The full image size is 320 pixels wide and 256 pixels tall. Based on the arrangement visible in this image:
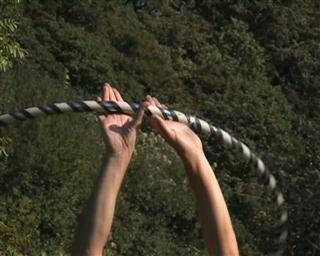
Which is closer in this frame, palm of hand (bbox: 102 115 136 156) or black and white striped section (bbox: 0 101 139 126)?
palm of hand (bbox: 102 115 136 156)

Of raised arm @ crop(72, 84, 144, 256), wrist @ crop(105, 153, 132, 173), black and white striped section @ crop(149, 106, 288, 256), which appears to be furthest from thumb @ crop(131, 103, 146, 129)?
black and white striped section @ crop(149, 106, 288, 256)

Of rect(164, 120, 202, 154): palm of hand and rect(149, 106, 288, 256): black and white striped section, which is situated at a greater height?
rect(164, 120, 202, 154): palm of hand

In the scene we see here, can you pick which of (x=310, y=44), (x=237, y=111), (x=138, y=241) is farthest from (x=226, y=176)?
(x=310, y=44)

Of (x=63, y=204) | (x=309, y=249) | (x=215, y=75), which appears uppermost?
(x=309, y=249)

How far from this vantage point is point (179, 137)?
329cm

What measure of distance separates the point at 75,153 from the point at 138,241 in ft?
5.35

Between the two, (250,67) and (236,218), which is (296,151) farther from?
(250,67)

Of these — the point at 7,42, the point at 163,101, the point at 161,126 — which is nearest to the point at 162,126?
the point at 161,126

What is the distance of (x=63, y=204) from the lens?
A: 627 inches

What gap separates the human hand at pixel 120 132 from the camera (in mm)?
3209

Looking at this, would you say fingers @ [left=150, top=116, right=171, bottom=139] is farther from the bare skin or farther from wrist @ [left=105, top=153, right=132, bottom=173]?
wrist @ [left=105, top=153, right=132, bottom=173]

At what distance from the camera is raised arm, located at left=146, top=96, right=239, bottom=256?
10.3 ft

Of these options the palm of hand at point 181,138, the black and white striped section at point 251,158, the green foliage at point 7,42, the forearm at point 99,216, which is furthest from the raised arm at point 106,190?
the green foliage at point 7,42

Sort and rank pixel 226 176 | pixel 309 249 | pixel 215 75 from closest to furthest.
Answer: pixel 309 249, pixel 226 176, pixel 215 75
